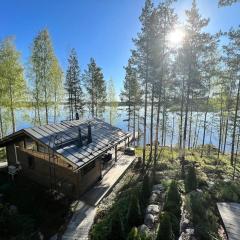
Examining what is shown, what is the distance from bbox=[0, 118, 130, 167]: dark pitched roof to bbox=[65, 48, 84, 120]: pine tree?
12797 mm

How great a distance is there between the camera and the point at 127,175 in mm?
16078

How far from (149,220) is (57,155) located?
19.9 feet

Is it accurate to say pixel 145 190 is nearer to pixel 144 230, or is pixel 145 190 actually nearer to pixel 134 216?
pixel 134 216

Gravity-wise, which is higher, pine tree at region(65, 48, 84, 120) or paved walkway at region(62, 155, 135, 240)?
pine tree at region(65, 48, 84, 120)

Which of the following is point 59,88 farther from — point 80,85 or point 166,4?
point 166,4

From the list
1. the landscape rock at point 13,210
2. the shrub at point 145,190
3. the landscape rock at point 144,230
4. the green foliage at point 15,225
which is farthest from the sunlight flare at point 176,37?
the landscape rock at point 13,210

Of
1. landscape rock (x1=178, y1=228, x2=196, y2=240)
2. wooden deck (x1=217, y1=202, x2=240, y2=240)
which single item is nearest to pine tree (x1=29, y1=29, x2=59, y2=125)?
landscape rock (x1=178, y1=228, x2=196, y2=240)

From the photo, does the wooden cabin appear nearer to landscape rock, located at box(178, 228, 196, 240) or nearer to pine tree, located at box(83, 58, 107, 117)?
landscape rock, located at box(178, 228, 196, 240)

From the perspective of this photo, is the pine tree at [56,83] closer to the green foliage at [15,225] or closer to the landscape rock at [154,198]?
the green foliage at [15,225]

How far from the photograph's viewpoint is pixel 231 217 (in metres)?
8.23

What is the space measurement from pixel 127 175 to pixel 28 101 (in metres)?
14.2

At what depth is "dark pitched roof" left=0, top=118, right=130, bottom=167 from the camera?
36.4 feet

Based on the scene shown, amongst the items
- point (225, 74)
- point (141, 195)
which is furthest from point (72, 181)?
point (225, 74)

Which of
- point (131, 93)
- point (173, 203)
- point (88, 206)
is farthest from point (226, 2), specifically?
point (131, 93)
